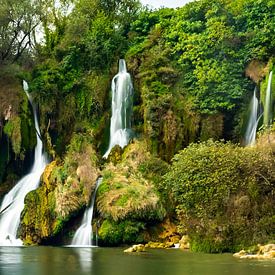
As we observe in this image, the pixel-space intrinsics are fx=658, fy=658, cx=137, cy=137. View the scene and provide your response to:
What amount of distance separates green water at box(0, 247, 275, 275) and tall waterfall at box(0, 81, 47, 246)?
22.9ft

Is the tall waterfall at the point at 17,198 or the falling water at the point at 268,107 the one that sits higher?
the falling water at the point at 268,107

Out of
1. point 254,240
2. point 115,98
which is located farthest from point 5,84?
point 254,240

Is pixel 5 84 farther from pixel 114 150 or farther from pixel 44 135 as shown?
pixel 114 150

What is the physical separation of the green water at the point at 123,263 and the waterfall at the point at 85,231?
4.50m

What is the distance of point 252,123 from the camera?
3922cm

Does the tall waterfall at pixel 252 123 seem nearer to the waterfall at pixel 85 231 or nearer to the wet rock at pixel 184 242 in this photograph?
the wet rock at pixel 184 242

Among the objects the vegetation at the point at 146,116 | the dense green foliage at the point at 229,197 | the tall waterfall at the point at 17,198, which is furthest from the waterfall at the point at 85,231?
the dense green foliage at the point at 229,197

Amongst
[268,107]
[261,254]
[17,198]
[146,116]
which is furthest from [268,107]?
[17,198]

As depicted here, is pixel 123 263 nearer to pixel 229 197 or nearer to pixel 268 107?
pixel 229 197

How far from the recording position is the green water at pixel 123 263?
20.8 m

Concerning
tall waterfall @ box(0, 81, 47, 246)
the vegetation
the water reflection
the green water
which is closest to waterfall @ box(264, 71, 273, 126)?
the vegetation

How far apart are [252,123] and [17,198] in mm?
14967

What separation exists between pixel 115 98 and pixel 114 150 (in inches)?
209

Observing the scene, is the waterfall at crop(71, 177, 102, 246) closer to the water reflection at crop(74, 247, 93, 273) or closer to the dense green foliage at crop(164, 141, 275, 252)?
the water reflection at crop(74, 247, 93, 273)
